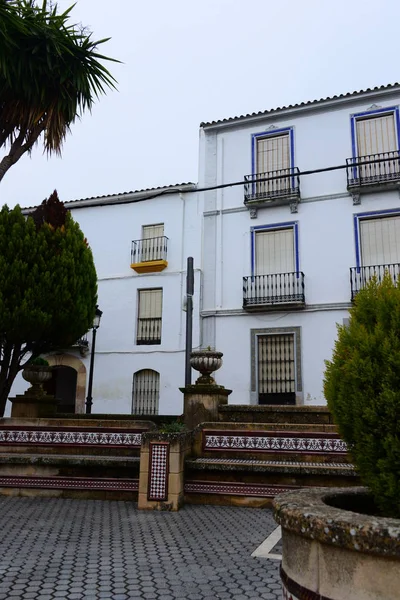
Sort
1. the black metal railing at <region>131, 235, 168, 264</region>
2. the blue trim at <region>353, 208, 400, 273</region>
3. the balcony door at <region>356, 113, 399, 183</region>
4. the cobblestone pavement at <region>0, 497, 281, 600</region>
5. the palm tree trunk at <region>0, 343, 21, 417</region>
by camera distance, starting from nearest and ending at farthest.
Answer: the cobblestone pavement at <region>0, 497, 281, 600</region> < the palm tree trunk at <region>0, 343, 21, 417</region> < the blue trim at <region>353, 208, 400, 273</region> < the balcony door at <region>356, 113, 399, 183</region> < the black metal railing at <region>131, 235, 168, 264</region>

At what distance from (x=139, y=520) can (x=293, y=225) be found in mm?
11522

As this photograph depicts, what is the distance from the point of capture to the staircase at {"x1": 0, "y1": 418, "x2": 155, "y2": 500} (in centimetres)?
775

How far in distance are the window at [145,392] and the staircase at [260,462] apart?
8277 mm

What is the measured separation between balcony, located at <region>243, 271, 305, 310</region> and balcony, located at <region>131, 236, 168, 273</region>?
332cm

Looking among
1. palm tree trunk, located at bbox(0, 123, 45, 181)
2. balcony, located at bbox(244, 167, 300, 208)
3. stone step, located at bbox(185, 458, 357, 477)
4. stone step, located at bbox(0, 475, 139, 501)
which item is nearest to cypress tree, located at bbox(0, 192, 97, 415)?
palm tree trunk, located at bbox(0, 123, 45, 181)

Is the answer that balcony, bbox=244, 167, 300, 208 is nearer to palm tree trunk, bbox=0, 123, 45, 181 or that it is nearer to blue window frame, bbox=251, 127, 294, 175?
blue window frame, bbox=251, 127, 294, 175

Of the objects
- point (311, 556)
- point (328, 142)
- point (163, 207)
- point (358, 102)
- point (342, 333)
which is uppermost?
point (358, 102)

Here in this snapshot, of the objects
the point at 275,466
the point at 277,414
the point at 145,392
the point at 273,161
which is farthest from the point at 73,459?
the point at 273,161

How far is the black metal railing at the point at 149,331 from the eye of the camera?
1694 cm

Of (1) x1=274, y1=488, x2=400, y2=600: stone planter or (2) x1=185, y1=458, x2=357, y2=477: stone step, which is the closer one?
(1) x1=274, y1=488, x2=400, y2=600: stone planter

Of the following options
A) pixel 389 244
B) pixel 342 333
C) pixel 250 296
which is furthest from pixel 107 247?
pixel 342 333

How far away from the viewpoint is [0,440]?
8977mm

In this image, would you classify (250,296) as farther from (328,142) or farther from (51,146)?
(51,146)

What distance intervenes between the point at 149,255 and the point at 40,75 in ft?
28.2
